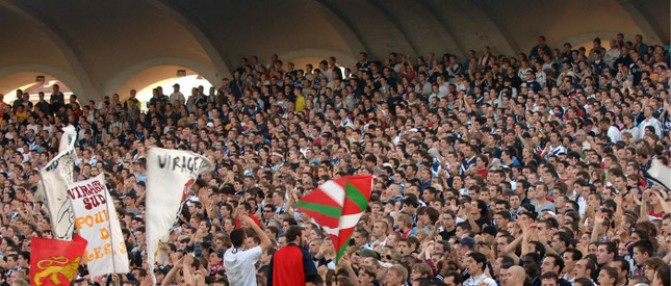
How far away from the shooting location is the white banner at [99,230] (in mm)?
11992

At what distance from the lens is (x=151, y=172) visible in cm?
1148

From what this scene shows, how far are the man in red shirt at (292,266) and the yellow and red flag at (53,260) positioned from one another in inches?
96.1

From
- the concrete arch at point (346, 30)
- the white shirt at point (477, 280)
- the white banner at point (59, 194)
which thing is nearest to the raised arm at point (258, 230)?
the white shirt at point (477, 280)

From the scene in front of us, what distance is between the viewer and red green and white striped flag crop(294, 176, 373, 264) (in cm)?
1027

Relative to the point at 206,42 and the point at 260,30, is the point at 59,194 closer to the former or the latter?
the point at 206,42

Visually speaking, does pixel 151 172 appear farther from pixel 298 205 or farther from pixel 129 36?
pixel 129 36

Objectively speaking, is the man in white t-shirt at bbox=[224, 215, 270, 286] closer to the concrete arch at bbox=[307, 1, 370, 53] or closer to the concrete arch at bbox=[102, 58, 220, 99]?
the concrete arch at bbox=[307, 1, 370, 53]

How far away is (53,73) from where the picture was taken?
30.9m

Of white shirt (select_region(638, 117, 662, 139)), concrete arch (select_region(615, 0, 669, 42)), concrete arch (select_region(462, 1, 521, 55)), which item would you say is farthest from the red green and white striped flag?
concrete arch (select_region(462, 1, 521, 55))

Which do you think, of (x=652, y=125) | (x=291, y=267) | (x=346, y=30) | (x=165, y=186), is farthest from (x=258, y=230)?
(x=346, y=30)

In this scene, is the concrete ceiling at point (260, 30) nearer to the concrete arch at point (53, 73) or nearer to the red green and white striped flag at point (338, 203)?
the concrete arch at point (53, 73)

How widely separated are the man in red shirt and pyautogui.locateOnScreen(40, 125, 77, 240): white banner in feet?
10.4

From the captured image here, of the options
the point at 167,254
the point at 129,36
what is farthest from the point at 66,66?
the point at 167,254

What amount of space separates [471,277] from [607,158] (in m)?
4.76
